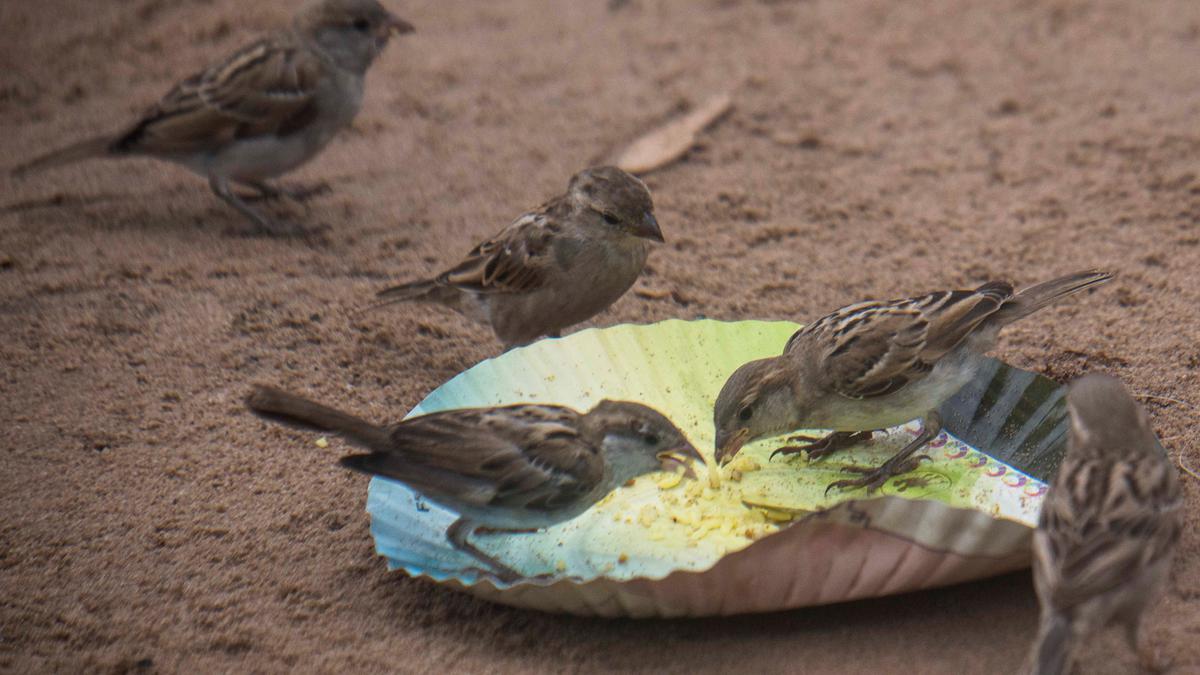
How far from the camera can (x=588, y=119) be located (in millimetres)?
8539

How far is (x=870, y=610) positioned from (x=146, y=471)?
285cm

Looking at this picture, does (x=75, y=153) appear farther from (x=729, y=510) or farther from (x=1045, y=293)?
(x=1045, y=293)

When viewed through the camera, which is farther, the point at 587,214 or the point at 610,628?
the point at 587,214

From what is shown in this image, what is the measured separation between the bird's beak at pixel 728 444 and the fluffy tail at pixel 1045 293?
43.1 inches

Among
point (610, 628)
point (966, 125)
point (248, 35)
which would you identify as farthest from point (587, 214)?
point (248, 35)

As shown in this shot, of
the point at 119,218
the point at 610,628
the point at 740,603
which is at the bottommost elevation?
the point at 119,218

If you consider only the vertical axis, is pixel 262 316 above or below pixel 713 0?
below

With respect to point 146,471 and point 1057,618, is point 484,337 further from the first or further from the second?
point 1057,618

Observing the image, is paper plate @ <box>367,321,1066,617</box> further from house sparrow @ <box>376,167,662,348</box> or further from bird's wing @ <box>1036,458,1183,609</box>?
house sparrow @ <box>376,167,662,348</box>

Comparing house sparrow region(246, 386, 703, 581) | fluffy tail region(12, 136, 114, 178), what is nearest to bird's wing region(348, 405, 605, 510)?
house sparrow region(246, 386, 703, 581)

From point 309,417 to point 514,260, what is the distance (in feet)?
6.69

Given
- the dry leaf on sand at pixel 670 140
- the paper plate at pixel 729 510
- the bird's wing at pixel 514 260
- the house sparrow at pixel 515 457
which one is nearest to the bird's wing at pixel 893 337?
the paper plate at pixel 729 510

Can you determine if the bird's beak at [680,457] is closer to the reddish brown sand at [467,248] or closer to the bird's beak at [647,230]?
the reddish brown sand at [467,248]

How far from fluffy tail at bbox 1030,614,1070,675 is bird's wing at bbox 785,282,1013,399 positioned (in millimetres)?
1449
